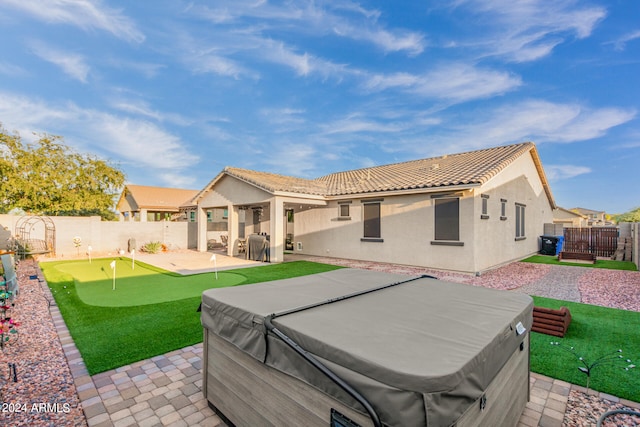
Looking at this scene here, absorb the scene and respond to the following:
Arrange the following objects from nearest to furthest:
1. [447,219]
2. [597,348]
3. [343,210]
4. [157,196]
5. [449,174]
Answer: [597,348]
[447,219]
[449,174]
[343,210]
[157,196]

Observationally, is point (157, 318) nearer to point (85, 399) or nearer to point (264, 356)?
point (85, 399)

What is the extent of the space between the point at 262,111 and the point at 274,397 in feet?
68.8

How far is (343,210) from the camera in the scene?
1368cm

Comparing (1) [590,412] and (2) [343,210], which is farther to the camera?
(2) [343,210]

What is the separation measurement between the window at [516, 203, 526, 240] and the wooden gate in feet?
17.3

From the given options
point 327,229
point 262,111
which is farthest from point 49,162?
point 327,229

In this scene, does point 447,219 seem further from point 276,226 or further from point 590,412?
point 590,412

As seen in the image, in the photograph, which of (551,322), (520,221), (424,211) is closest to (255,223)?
(424,211)

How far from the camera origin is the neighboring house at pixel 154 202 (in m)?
27.0

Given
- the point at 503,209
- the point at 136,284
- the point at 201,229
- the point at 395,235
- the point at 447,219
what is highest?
the point at 503,209

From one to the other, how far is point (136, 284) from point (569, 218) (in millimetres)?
38585

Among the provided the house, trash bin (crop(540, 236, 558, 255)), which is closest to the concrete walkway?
the house

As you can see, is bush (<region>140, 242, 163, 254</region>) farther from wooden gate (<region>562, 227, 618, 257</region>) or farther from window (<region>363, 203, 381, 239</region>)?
wooden gate (<region>562, 227, 618, 257</region>)

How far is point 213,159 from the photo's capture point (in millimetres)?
27094
